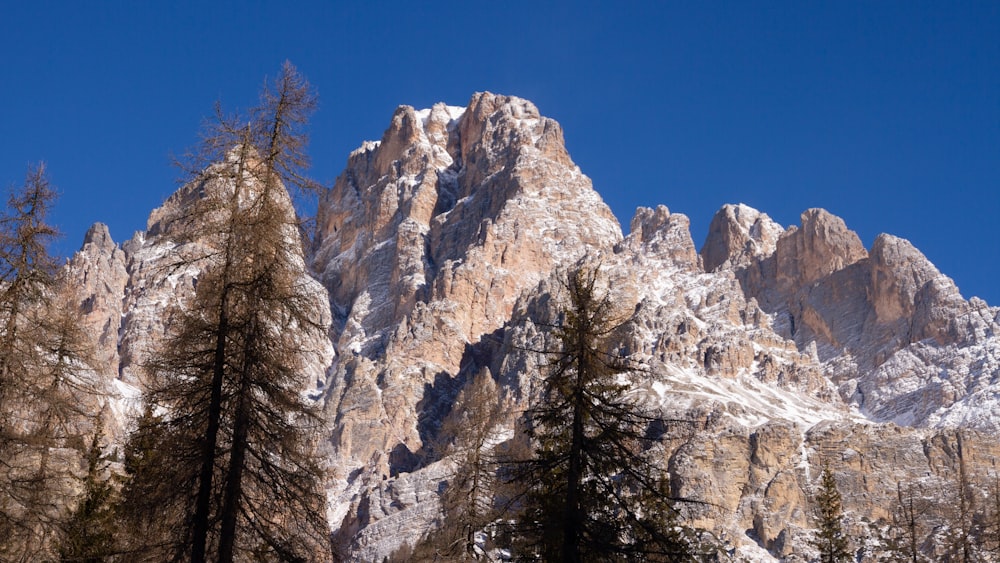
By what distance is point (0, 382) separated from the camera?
22.0 meters

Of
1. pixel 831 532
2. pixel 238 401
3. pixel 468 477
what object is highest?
pixel 831 532

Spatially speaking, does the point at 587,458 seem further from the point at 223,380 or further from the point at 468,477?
the point at 468,477

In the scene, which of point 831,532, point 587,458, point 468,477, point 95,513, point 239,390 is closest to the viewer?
point 239,390

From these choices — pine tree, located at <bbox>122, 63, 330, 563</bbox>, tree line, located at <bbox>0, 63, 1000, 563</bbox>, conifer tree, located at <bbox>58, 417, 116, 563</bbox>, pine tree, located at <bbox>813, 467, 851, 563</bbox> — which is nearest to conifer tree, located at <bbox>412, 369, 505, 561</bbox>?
tree line, located at <bbox>0, 63, 1000, 563</bbox>

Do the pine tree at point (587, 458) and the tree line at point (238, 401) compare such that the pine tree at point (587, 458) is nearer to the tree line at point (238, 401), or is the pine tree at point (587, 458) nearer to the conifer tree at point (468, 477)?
the tree line at point (238, 401)

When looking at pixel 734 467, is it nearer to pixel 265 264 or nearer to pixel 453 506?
pixel 453 506

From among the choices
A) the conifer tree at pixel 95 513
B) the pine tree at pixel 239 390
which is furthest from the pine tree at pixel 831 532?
the pine tree at pixel 239 390

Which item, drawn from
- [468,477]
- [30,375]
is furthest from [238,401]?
[468,477]

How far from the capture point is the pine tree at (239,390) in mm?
19688

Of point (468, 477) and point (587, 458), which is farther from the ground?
point (468, 477)

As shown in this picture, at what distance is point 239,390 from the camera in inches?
787

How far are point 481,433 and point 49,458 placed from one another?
47.5 feet

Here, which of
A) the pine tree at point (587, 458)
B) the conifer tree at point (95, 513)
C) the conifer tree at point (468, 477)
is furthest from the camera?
the conifer tree at point (468, 477)

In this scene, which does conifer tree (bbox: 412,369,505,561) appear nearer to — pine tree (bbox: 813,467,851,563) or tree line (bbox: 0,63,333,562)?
tree line (bbox: 0,63,333,562)
